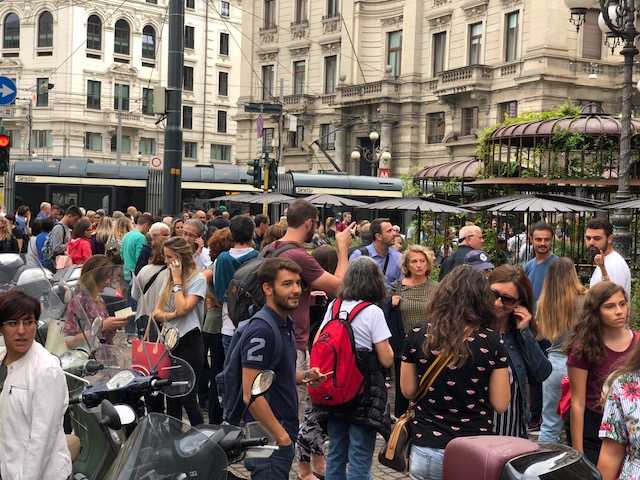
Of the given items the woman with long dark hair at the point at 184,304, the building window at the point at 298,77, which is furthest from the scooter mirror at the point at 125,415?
the building window at the point at 298,77

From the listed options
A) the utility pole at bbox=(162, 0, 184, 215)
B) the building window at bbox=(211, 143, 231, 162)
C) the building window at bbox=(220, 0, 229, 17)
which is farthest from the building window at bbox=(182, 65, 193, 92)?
the utility pole at bbox=(162, 0, 184, 215)

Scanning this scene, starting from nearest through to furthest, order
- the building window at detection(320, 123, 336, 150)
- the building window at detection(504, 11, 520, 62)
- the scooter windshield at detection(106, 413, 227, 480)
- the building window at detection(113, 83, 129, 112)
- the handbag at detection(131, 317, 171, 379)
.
Result: the scooter windshield at detection(106, 413, 227, 480) < the handbag at detection(131, 317, 171, 379) < the building window at detection(504, 11, 520, 62) < the building window at detection(320, 123, 336, 150) < the building window at detection(113, 83, 129, 112)

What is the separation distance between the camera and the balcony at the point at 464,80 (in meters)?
Result: 36.3

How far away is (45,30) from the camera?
6172 cm

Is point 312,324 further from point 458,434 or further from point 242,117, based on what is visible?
point 242,117

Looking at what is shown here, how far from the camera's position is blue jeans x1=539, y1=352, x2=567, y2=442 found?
6445 millimetres

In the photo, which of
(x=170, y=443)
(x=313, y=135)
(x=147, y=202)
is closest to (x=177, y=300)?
(x=170, y=443)

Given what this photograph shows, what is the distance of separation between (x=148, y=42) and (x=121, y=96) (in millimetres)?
4821

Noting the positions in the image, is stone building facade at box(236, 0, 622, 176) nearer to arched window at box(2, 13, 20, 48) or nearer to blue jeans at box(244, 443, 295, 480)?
arched window at box(2, 13, 20, 48)

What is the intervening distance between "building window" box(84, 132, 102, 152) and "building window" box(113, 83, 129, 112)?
2.52 meters

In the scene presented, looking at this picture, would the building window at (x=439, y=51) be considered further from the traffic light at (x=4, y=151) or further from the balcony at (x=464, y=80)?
the traffic light at (x=4, y=151)

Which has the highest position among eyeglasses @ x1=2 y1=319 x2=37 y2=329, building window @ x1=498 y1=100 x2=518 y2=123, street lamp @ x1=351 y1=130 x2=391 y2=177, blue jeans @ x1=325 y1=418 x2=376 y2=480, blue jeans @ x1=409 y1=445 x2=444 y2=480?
building window @ x1=498 y1=100 x2=518 y2=123

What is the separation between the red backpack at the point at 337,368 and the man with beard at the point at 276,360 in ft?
1.89

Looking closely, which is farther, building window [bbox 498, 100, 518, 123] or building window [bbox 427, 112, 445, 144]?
building window [bbox 427, 112, 445, 144]
